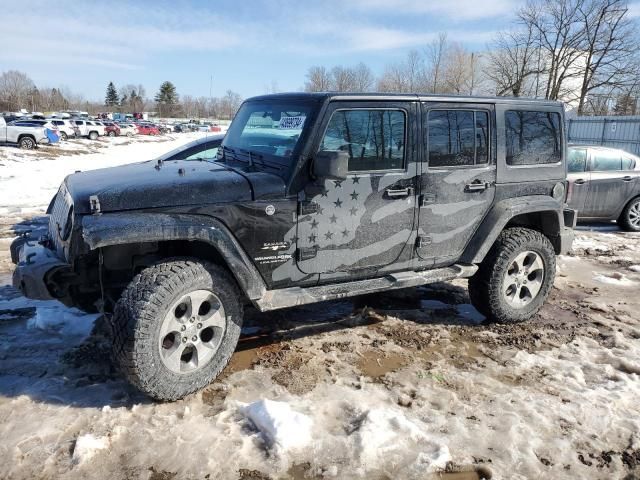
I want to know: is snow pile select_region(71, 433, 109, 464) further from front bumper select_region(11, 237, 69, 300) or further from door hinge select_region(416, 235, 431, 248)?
door hinge select_region(416, 235, 431, 248)

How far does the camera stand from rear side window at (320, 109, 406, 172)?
3.79 m

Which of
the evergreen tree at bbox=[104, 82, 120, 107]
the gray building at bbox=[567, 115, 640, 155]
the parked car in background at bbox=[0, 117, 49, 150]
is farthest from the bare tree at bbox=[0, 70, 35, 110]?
the gray building at bbox=[567, 115, 640, 155]

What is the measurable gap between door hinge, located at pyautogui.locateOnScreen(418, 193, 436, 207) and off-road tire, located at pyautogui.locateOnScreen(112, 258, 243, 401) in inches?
67.4

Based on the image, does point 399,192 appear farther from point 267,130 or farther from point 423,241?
point 267,130

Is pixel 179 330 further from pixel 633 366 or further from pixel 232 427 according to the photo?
pixel 633 366

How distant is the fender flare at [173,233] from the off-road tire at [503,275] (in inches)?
86.4

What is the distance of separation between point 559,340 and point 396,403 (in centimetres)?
197

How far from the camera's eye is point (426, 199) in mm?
4176

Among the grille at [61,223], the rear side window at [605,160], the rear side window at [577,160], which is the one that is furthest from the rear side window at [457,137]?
the rear side window at [605,160]

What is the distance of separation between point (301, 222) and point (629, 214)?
8110mm

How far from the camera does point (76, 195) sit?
3.29 m

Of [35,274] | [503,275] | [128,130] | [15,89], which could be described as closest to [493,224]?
[503,275]

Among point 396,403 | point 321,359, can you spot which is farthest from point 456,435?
point 321,359

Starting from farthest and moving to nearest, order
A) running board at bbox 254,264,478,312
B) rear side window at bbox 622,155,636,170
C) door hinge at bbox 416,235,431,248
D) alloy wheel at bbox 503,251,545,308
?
rear side window at bbox 622,155,636,170, alloy wheel at bbox 503,251,545,308, door hinge at bbox 416,235,431,248, running board at bbox 254,264,478,312
